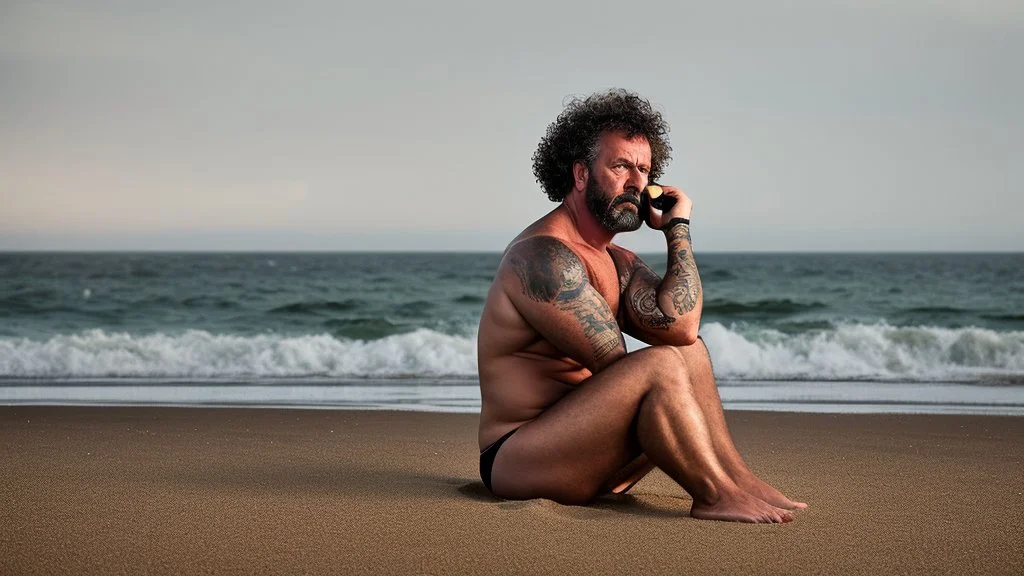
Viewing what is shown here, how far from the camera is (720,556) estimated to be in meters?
3.64

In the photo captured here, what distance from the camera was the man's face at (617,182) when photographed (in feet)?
15.0

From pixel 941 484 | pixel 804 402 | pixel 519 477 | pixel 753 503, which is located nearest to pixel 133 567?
pixel 519 477

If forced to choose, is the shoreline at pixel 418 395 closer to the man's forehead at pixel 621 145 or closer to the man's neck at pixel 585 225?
the man's neck at pixel 585 225

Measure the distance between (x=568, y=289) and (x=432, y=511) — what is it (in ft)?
3.52

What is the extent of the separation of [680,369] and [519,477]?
86cm

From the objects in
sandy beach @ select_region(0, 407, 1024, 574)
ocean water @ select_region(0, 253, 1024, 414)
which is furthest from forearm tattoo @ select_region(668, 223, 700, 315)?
ocean water @ select_region(0, 253, 1024, 414)

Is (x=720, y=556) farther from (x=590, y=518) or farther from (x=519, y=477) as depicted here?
(x=519, y=477)

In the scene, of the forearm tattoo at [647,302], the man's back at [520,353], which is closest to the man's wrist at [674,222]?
the forearm tattoo at [647,302]

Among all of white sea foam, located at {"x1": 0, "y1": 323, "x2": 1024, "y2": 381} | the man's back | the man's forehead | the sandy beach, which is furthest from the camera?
white sea foam, located at {"x1": 0, "y1": 323, "x2": 1024, "y2": 381}

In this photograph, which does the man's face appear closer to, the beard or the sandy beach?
the beard

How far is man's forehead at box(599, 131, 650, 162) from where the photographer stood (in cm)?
466

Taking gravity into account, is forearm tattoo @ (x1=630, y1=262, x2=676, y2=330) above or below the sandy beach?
above

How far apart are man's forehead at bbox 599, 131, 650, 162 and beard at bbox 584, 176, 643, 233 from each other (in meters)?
0.17

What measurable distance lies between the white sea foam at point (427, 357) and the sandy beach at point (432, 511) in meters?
6.40
